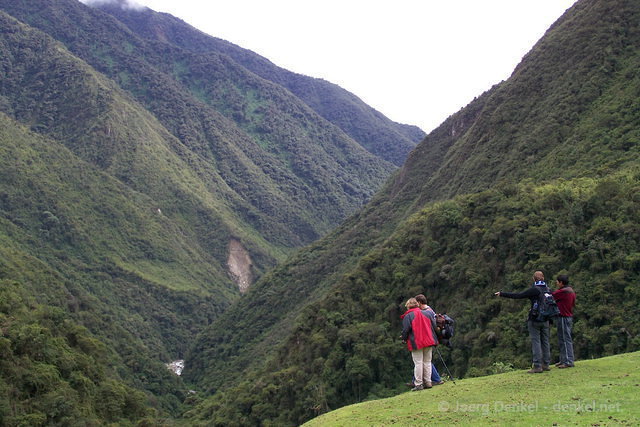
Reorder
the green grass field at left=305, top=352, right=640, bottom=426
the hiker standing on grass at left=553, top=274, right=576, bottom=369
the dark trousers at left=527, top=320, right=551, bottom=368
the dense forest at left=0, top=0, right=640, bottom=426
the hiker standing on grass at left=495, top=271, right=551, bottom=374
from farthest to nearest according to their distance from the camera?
1. the dense forest at left=0, top=0, right=640, bottom=426
2. the dark trousers at left=527, top=320, right=551, bottom=368
3. the hiker standing on grass at left=553, top=274, right=576, bottom=369
4. the hiker standing on grass at left=495, top=271, right=551, bottom=374
5. the green grass field at left=305, top=352, right=640, bottom=426

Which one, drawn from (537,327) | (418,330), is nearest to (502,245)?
(537,327)

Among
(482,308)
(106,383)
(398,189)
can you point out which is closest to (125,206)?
(398,189)

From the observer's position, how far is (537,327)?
1686 centimetres

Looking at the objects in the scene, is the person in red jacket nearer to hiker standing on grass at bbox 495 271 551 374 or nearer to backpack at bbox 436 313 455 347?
backpack at bbox 436 313 455 347

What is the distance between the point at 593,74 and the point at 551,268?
142 feet

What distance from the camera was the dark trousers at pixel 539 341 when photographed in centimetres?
1686

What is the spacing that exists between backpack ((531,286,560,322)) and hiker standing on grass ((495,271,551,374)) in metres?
0.04

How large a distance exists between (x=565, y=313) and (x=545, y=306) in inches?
34.1

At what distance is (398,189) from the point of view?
114 metres

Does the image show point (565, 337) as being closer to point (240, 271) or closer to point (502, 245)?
point (502, 245)

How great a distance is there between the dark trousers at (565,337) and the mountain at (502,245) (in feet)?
46.0

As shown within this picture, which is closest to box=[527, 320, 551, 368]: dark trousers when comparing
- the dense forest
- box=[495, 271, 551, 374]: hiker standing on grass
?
box=[495, 271, 551, 374]: hiker standing on grass

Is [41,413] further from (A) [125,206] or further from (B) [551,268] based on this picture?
(A) [125,206]

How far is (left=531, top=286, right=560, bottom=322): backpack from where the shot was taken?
1644cm
